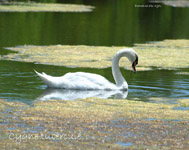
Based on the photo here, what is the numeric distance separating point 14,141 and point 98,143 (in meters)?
1.15

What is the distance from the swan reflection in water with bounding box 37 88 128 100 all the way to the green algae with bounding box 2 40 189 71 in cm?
362

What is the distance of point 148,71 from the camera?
15.3 meters

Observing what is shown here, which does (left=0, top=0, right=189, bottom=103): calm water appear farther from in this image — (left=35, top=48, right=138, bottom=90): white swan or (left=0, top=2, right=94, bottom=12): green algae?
(left=0, top=2, right=94, bottom=12): green algae

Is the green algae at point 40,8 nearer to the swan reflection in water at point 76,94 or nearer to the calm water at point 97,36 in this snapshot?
the calm water at point 97,36

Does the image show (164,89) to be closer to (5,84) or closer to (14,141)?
(5,84)

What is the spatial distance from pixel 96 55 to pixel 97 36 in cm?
746

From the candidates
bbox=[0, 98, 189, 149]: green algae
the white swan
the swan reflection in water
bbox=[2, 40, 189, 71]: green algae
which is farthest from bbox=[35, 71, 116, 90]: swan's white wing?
bbox=[2, 40, 189, 71]: green algae

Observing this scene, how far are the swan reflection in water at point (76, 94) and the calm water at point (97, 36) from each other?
2 centimetres

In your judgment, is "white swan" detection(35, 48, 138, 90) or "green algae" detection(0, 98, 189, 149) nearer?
"green algae" detection(0, 98, 189, 149)

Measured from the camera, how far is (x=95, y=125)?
28.6 ft

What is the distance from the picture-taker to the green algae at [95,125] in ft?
25.0

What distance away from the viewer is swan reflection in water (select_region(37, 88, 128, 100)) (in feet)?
37.5

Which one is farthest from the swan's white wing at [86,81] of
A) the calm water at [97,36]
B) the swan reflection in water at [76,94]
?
the calm water at [97,36]

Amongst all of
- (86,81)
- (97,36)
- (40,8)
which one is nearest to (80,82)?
(86,81)
